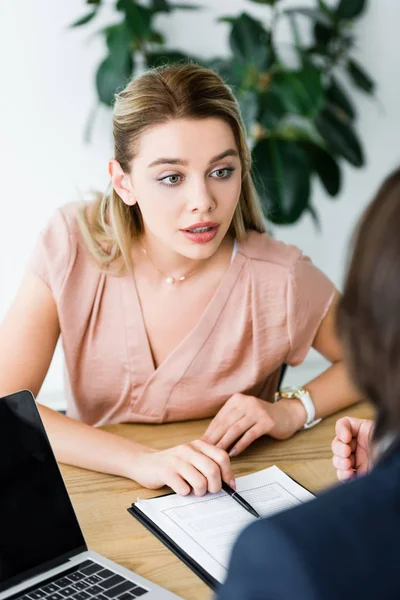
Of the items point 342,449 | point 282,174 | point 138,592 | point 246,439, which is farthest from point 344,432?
point 282,174

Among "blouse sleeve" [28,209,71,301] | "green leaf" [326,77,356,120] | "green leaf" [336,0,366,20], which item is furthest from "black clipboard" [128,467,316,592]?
"green leaf" [336,0,366,20]

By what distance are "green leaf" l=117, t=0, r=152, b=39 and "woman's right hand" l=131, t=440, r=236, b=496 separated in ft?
6.23

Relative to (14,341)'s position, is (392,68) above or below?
above

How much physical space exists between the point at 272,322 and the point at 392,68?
205 cm

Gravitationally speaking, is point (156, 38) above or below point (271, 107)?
above

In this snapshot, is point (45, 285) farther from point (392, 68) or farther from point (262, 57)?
point (392, 68)

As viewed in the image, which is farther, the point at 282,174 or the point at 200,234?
the point at 282,174

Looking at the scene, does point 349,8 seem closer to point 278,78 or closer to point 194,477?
point 278,78

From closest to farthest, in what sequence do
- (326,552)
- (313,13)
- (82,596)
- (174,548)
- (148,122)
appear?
(326,552) → (82,596) → (174,548) → (148,122) → (313,13)

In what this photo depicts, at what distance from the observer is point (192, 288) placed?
63.2 inches

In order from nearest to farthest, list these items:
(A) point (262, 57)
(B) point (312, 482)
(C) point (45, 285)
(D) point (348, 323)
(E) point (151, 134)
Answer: (D) point (348, 323) → (B) point (312, 482) → (E) point (151, 134) → (C) point (45, 285) → (A) point (262, 57)

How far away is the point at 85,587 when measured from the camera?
0.92 m

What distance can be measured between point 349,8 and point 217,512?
2451 millimetres

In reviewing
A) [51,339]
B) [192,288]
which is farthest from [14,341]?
[192,288]
